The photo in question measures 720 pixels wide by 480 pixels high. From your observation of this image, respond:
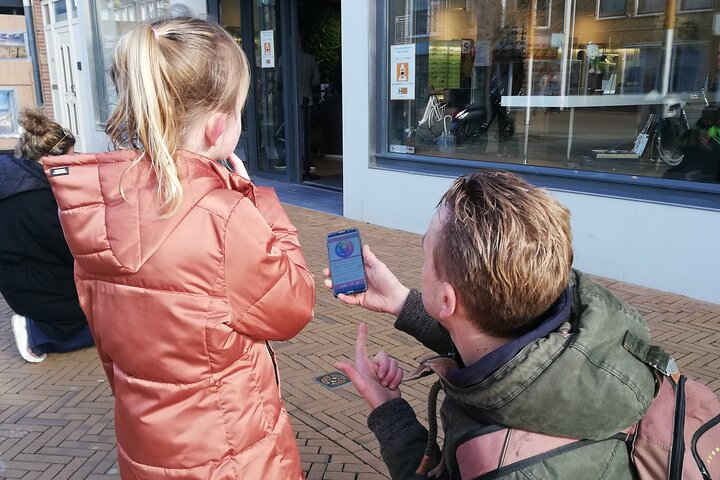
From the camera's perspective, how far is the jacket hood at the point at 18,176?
12.1 ft

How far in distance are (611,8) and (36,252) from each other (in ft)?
18.8

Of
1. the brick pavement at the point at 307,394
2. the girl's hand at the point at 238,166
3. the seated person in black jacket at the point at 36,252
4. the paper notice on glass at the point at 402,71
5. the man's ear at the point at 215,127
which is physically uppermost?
the paper notice on glass at the point at 402,71

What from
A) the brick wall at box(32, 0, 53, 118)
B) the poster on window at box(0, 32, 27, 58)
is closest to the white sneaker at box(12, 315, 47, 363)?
the poster on window at box(0, 32, 27, 58)

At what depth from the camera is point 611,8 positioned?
6434 millimetres

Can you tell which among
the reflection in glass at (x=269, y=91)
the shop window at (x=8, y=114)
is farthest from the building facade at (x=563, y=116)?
the shop window at (x=8, y=114)

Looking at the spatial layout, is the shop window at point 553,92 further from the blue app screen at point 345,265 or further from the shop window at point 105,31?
the shop window at point 105,31

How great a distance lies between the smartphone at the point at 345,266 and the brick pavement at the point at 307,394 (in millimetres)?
1325

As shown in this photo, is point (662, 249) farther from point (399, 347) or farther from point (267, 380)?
point (267, 380)

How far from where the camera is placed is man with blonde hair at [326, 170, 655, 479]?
105 cm

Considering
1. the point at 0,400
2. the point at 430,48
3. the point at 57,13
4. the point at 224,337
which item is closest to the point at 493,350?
the point at 224,337

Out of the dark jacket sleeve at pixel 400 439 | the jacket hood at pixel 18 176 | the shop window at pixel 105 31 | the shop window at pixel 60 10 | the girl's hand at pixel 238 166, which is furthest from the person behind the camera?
the shop window at pixel 60 10

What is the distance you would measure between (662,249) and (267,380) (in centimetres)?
424

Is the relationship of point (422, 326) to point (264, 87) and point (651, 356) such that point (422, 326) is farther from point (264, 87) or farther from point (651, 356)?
point (264, 87)

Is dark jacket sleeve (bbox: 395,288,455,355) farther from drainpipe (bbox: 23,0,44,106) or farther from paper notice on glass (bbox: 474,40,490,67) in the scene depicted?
drainpipe (bbox: 23,0,44,106)
